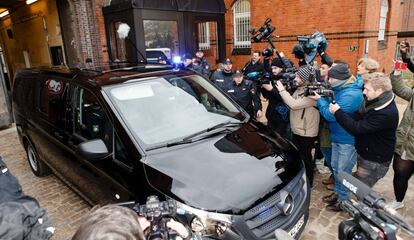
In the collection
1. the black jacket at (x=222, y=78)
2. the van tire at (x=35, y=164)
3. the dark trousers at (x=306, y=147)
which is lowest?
the van tire at (x=35, y=164)

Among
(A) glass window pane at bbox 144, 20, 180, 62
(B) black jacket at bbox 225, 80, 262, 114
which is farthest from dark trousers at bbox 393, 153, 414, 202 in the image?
(A) glass window pane at bbox 144, 20, 180, 62

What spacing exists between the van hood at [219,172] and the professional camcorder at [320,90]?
2.51 feet

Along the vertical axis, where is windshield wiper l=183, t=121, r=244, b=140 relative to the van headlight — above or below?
above

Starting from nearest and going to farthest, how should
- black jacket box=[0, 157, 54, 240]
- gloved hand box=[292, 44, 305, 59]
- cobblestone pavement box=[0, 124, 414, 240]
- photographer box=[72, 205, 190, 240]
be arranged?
photographer box=[72, 205, 190, 240]
black jacket box=[0, 157, 54, 240]
cobblestone pavement box=[0, 124, 414, 240]
gloved hand box=[292, 44, 305, 59]

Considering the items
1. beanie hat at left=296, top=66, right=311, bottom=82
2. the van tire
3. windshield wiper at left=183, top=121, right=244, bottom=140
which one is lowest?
the van tire

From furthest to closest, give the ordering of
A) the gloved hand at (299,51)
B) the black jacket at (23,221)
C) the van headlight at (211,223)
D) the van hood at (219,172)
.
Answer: the gloved hand at (299,51), the van hood at (219,172), the van headlight at (211,223), the black jacket at (23,221)

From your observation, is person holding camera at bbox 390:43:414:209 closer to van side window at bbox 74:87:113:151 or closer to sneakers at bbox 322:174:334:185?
sneakers at bbox 322:174:334:185

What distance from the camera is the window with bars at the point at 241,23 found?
43.9 ft

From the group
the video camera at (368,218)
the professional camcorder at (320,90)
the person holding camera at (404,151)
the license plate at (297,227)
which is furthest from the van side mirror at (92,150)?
the person holding camera at (404,151)

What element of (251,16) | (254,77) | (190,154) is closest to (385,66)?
(251,16)

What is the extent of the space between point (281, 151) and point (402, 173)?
1.47 m

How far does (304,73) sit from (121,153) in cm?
240

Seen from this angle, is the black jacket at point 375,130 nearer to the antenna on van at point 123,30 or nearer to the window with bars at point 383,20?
the antenna on van at point 123,30

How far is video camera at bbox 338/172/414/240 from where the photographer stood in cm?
120
